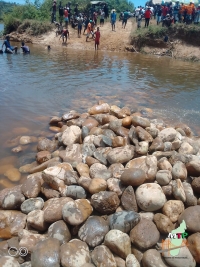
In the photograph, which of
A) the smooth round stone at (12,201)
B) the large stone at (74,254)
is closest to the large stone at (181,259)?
the large stone at (74,254)

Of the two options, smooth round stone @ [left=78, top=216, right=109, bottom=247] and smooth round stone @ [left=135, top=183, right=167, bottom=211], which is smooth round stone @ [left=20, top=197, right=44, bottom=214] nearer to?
smooth round stone @ [left=78, top=216, right=109, bottom=247]

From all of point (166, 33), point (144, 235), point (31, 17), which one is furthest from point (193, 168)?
point (31, 17)

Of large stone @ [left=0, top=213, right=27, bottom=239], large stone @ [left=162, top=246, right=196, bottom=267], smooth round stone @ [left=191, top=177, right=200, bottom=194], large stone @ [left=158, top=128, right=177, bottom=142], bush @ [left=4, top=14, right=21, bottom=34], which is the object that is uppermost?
bush @ [left=4, top=14, right=21, bottom=34]

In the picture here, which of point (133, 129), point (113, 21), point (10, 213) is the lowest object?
point (10, 213)

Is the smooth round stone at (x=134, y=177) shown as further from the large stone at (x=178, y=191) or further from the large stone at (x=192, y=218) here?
the large stone at (x=192, y=218)

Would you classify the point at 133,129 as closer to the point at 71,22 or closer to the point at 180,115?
the point at 180,115

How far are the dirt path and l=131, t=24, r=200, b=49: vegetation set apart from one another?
1.08 meters

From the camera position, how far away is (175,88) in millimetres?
9891

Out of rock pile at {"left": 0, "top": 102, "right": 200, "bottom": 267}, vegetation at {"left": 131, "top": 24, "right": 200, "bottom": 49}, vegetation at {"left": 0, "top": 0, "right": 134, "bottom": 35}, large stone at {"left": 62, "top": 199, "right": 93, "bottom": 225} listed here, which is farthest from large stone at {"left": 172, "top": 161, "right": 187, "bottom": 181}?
vegetation at {"left": 0, "top": 0, "right": 134, "bottom": 35}

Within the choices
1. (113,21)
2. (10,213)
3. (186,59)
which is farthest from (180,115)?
(113,21)

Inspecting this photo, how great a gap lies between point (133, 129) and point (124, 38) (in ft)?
64.8

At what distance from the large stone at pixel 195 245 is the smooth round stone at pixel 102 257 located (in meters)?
0.80

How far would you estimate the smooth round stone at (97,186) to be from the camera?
309 centimetres

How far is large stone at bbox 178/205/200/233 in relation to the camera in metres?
2.56
